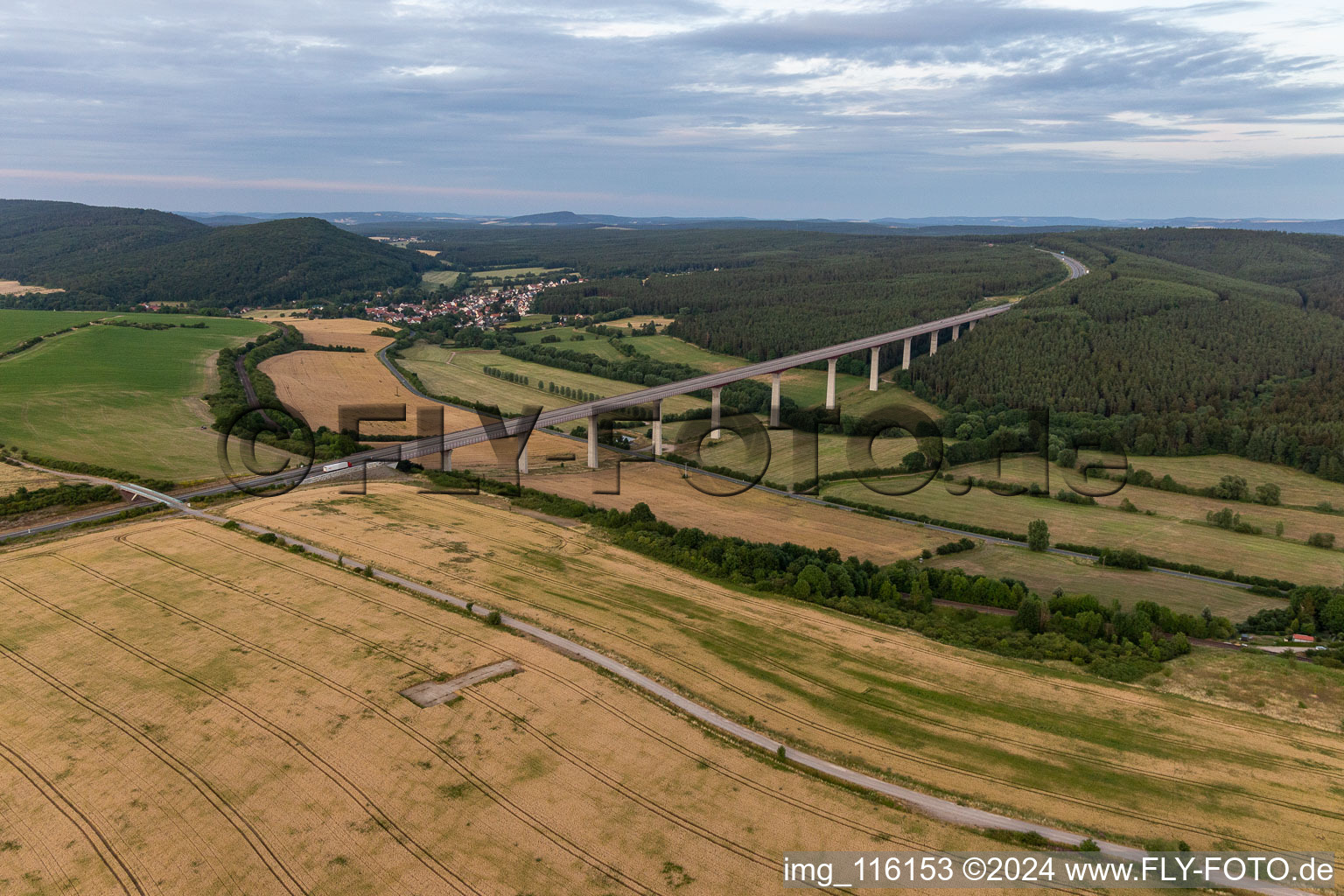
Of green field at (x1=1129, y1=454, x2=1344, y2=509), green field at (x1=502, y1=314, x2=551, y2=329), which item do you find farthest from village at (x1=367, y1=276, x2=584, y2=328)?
green field at (x1=1129, y1=454, x2=1344, y2=509)

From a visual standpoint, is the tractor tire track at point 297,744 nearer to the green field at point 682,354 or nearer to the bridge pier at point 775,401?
the bridge pier at point 775,401

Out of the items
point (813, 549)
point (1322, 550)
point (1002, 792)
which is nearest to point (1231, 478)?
point (1322, 550)

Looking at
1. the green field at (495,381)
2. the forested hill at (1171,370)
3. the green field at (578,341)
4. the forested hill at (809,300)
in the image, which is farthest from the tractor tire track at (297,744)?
the forested hill at (809,300)

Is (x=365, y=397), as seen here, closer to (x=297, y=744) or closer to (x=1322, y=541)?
(x=297, y=744)

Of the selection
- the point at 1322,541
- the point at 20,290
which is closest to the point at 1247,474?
the point at 1322,541

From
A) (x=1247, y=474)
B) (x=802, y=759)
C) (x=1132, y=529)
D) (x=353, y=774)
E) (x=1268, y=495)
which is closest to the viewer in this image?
(x=353, y=774)

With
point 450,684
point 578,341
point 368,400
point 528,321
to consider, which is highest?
point 528,321
